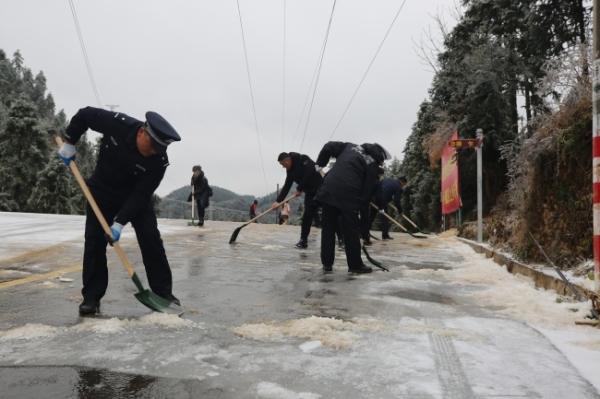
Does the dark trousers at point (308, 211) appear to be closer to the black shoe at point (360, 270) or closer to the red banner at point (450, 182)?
the black shoe at point (360, 270)

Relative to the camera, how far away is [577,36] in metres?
13.8

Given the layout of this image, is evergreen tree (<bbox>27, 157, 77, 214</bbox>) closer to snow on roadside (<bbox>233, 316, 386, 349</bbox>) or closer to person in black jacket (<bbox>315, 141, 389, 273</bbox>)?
person in black jacket (<bbox>315, 141, 389, 273</bbox>)

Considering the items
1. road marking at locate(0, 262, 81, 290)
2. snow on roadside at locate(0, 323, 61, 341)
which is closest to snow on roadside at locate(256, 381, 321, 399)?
snow on roadside at locate(0, 323, 61, 341)

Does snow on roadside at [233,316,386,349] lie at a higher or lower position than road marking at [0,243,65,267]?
lower

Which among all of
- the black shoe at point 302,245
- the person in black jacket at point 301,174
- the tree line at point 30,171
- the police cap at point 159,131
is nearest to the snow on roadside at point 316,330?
the police cap at point 159,131

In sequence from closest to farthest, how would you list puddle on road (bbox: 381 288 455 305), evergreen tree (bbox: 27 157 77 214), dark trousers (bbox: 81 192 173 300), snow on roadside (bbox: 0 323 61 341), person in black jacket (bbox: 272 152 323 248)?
snow on roadside (bbox: 0 323 61 341)
dark trousers (bbox: 81 192 173 300)
puddle on road (bbox: 381 288 455 305)
person in black jacket (bbox: 272 152 323 248)
evergreen tree (bbox: 27 157 77 214)

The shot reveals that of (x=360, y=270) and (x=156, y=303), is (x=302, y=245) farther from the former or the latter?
(x=156, y=303)

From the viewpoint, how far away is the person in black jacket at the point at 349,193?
6105 mm

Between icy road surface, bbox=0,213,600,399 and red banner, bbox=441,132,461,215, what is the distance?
794cm

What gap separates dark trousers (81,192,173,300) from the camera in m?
3.78

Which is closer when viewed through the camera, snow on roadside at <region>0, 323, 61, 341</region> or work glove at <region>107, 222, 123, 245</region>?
snow on roadside at <region>0, 323, 61, 341</region>

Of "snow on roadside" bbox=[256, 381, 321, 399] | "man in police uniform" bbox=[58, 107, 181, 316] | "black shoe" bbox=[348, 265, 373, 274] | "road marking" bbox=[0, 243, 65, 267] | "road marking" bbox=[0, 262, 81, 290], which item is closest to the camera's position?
"snow on roadside" bbox=[256, 381, 321, 399]

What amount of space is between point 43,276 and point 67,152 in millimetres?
1864

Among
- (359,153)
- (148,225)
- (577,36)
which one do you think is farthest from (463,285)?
(577,36)
